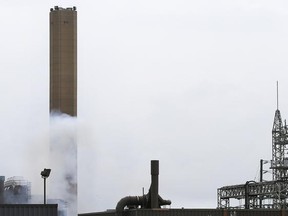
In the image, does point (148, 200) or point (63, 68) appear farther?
point (63, 68)

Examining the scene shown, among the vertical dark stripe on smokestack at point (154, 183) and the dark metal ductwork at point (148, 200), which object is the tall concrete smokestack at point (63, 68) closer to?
the vertical dark stripe on smokestack at point (154, 183)

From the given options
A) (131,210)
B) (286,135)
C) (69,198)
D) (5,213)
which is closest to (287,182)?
(286,135)

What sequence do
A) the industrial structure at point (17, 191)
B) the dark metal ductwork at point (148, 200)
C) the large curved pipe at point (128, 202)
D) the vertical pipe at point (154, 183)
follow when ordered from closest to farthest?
the large curved pipe at point (128, 202), the dark metal ductwork at point (148, 200), the vertical pipe at point (154, 183), the industrial structure at point (17, 191)

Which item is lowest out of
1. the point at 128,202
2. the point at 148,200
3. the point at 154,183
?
the point at 128,202

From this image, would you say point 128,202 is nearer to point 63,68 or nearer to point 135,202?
point 135,202

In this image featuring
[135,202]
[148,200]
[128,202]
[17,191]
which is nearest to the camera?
[128,202]

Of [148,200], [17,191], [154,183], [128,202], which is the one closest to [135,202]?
[128,202]

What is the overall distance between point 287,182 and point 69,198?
27.3 metres

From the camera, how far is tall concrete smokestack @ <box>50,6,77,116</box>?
129m

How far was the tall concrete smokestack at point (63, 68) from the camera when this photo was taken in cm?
12938

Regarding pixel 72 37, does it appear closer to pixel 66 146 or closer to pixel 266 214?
pixel 66 146

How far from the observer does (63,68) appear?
130750 mm

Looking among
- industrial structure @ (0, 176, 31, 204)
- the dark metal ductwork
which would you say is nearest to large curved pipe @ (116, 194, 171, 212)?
the dark metal ductwork

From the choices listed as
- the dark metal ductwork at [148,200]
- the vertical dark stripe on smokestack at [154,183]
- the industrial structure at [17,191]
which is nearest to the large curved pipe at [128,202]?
the dark metal ductwork at [148,200]
